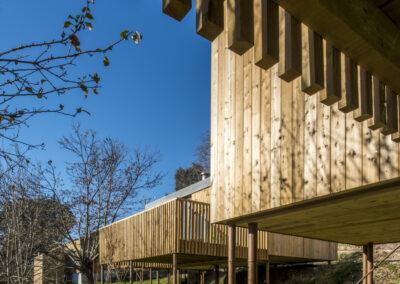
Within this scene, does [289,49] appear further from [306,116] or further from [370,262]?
[370,262]

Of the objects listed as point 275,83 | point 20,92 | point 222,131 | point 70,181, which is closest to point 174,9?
point 20,92

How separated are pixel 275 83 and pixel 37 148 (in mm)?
3736

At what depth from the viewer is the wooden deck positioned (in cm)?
962

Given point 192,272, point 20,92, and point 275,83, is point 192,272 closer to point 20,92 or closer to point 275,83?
point 275,83

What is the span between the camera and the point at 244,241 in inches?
430

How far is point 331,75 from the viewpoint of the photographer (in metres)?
1.79

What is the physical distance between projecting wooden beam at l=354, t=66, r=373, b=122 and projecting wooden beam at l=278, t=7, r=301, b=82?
54 cm

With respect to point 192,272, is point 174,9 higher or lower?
higher

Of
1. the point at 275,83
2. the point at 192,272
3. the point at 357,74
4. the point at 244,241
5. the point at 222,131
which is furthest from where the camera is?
the point at 192,272

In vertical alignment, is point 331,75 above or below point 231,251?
above

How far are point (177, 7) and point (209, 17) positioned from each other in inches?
4.5

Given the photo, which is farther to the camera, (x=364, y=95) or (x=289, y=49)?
(x=364, y=95)

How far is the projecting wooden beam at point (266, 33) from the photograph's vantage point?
1.50m

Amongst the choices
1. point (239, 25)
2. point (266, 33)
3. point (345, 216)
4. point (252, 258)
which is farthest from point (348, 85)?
point (252, 258)
